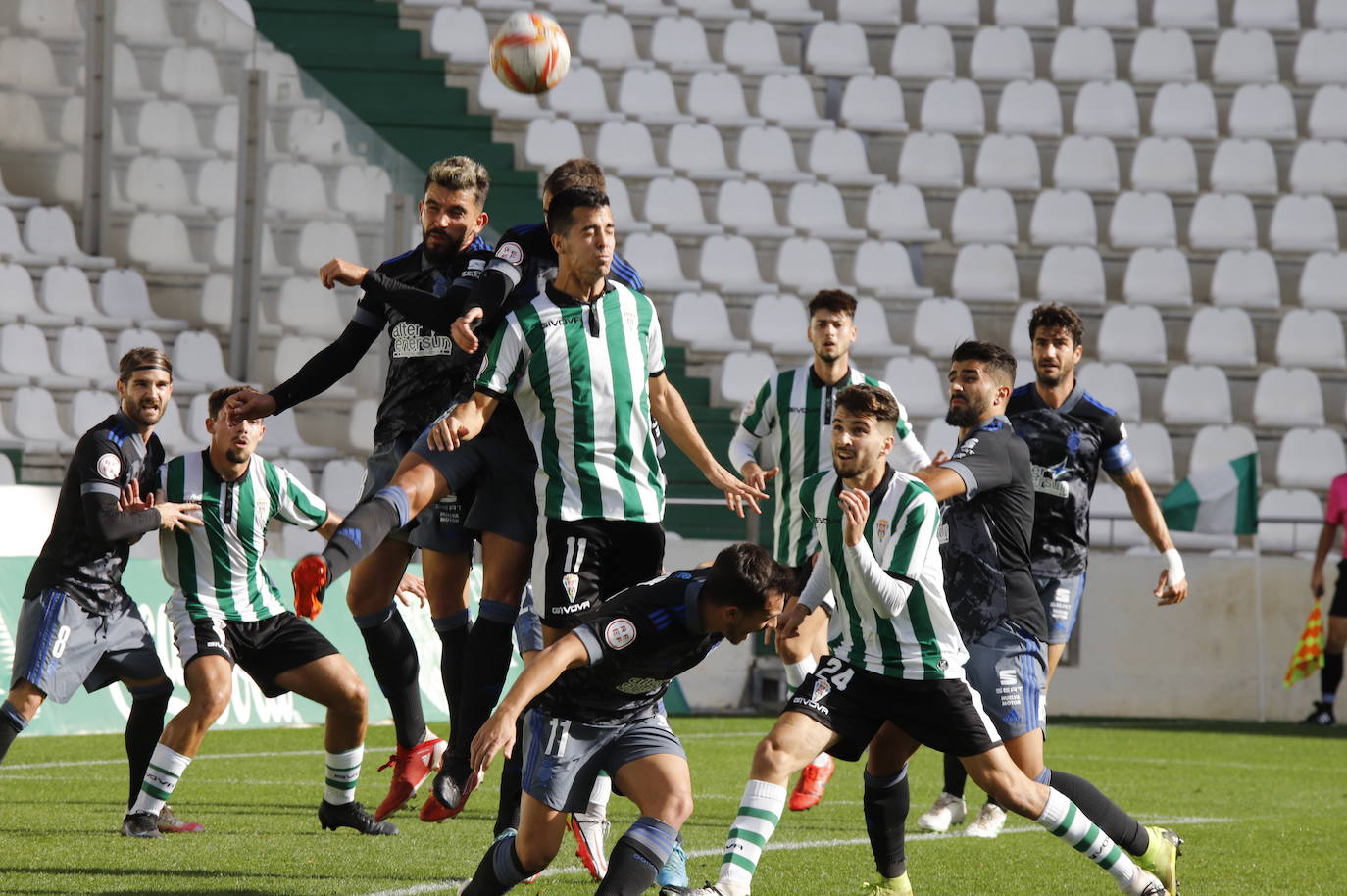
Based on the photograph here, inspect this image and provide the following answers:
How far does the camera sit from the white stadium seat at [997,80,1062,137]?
1816cm

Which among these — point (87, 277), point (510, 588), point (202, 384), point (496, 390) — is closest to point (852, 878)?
point (510, 588)

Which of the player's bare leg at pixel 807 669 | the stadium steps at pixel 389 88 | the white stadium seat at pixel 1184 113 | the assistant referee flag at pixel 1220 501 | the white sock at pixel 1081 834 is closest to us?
the white sock at pixel 1081 834

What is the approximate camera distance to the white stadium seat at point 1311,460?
15.9 m

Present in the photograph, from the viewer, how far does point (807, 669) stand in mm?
8375

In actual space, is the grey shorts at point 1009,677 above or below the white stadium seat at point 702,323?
below

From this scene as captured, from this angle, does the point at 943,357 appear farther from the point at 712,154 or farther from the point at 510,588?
the point at 510,588

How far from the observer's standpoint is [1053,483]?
290 inches

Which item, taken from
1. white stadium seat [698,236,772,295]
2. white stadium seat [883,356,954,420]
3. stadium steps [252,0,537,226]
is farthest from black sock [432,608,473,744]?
white stadium seat [698,236,772,295]

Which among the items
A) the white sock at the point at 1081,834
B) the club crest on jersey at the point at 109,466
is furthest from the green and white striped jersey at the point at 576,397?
the club crest on jersey at the point at 109,466

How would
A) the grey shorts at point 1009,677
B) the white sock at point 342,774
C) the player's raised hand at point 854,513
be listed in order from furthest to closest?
the white sock at point 342,774, the grey shorts at point 1009,677, the player's raised hand at point 854,513

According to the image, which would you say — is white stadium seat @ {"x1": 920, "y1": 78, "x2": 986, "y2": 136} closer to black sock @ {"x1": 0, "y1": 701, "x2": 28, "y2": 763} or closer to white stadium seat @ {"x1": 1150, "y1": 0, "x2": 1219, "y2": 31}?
white stadium seat @ {"x1": 1150, "y1": 0, "x2": 1219, "y2": 31}

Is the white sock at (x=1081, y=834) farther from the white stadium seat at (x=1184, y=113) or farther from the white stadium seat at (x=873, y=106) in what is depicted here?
the white stadium seat at (x=1184, y=113)

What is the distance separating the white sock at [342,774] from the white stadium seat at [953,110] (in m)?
12.9

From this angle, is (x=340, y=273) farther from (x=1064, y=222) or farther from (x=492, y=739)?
(x=1064, y=222)
